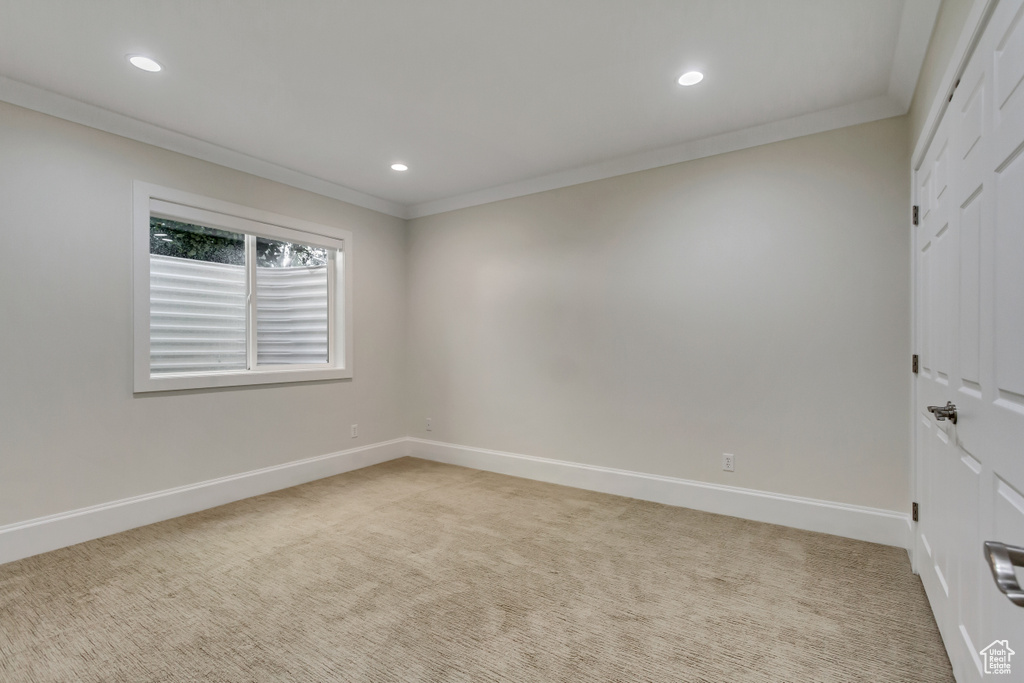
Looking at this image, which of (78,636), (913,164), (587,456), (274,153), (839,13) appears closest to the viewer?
(78,636)

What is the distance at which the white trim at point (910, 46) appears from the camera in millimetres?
2041

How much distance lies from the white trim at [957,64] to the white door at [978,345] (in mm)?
39

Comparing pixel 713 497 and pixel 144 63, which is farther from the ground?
pixel 144 63

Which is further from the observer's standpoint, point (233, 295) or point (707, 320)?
point (233, 295)

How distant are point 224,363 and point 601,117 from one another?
339cm

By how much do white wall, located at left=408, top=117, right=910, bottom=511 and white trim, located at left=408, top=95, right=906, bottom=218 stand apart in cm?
6

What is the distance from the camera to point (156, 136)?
10.7 ft

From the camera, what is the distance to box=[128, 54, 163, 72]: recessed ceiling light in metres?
2.46

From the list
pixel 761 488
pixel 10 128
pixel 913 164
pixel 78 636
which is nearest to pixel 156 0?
pixel 10 128

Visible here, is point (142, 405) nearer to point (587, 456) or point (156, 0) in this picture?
point (156, 0)

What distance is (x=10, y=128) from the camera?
2.72 metres

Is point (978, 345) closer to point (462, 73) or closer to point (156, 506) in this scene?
point (462, 73)

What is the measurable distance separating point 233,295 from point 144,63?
5.86 feet

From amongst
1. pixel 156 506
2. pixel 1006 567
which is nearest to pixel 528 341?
pixel 156 506
